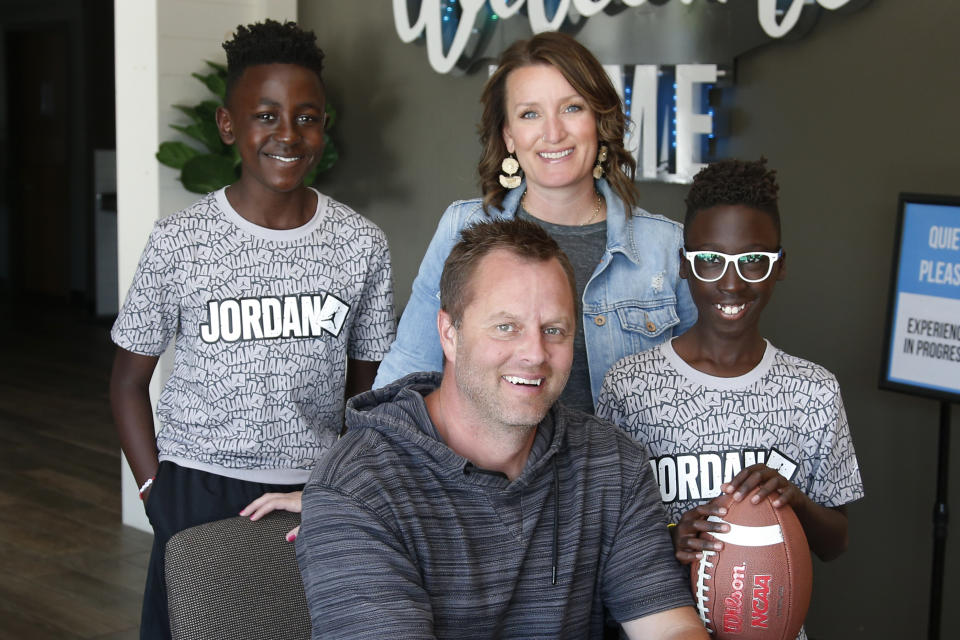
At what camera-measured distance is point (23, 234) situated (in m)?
12.1

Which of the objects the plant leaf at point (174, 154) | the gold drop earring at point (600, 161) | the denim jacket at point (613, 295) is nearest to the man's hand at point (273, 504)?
the denim jacket at point (613, 295)

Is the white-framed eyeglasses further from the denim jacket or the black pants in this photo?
the black pants

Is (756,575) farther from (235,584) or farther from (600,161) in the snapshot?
(600,161)

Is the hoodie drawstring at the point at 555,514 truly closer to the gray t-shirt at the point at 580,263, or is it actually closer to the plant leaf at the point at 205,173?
the gray t-shirt at the point at 580,263

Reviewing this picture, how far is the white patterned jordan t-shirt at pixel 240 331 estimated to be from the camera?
2346 mm

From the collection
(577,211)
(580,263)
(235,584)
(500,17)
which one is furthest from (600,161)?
(500,17)

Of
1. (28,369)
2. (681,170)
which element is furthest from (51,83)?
(681,170)

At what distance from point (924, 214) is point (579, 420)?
64.7 inches

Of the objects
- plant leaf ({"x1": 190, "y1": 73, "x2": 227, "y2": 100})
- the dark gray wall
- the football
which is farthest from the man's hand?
plant leaf ({"x1": 190, "y1": 73, "x2": 227, "y2": 100})

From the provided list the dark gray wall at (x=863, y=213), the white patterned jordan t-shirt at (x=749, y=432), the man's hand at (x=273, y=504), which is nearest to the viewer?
the white patterned jordan t-shirt at (x=749, y=432)

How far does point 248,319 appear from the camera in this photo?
2.36 meters

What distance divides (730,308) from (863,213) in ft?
5.19

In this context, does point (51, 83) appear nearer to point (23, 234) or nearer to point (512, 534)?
point (23, 234)

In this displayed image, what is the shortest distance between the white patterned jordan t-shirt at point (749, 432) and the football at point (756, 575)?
17cm
